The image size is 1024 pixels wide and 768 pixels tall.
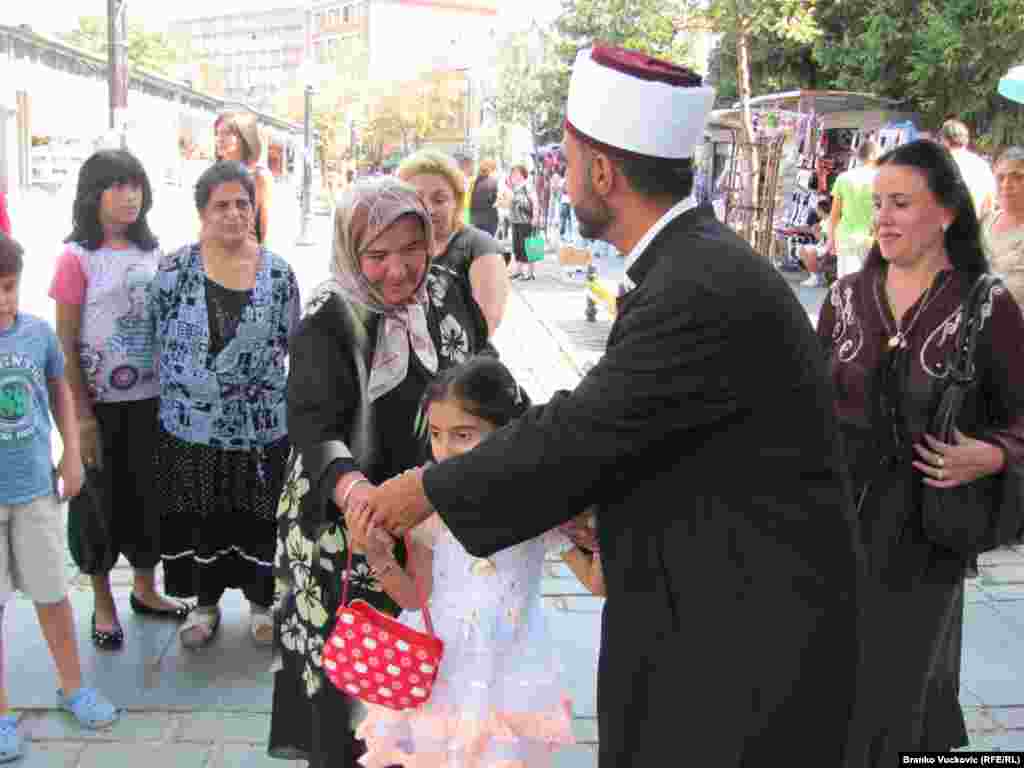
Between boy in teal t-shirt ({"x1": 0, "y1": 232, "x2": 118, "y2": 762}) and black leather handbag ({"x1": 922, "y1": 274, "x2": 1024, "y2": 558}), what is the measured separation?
2.57 metres

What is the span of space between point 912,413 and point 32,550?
8.55 ft

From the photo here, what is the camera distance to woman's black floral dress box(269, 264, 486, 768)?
251cm

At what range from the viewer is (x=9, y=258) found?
10.9 ft

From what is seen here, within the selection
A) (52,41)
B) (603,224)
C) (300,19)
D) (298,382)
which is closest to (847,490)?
(603,224)

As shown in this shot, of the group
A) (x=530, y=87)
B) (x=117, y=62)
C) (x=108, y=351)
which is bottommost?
(x=108, y=351)

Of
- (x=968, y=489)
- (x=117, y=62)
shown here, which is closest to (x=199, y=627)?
(x=968, y=489)

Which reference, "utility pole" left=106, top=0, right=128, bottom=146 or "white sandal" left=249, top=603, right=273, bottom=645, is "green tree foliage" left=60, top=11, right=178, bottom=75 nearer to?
"utility pole" left=106, top=0, right=128, bottom=146

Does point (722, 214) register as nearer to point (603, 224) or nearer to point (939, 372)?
point (939, 372)

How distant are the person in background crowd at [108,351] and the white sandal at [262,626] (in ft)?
1.65

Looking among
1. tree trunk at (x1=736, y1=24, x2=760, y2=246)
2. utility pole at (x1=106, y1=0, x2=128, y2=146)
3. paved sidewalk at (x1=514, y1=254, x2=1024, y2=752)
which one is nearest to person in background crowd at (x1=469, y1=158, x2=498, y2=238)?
tree trunk at (x1=736, y1=24, x2=760, y2=246)

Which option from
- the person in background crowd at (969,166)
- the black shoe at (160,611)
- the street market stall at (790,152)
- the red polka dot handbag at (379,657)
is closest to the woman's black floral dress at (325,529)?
the red polka dot handbag at (379,657)

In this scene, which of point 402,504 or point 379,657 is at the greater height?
point 402,504

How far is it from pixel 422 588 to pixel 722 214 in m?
15.8

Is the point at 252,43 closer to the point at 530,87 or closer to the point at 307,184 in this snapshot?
the point at 530,87
